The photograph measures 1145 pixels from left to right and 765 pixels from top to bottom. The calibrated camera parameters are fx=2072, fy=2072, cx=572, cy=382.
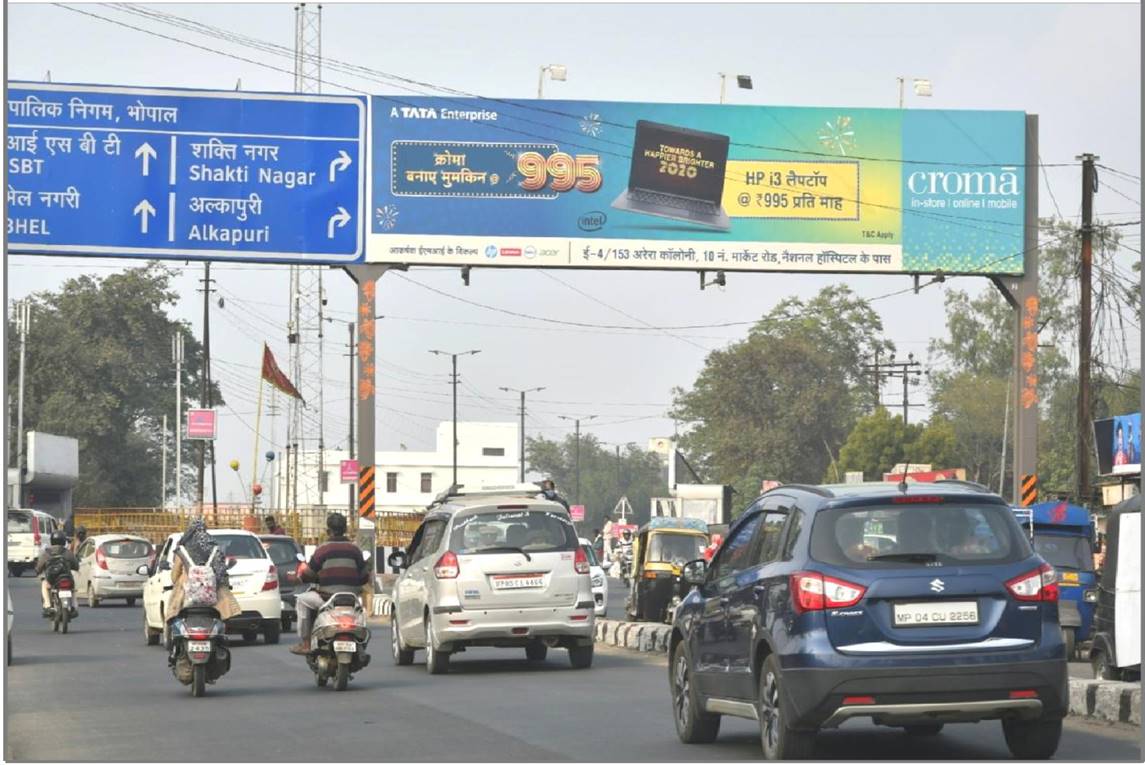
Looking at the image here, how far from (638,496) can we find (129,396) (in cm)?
9431

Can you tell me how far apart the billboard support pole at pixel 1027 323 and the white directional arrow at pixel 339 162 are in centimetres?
1257

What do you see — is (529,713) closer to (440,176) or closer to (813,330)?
(440,176)

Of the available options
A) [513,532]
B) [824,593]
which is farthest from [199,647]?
[824,593]

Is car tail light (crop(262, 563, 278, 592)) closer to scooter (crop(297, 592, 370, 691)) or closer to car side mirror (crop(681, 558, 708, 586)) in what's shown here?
scooter (crop(297, 592, 370, 691))

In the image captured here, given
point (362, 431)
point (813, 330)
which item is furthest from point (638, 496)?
point (362, 431)

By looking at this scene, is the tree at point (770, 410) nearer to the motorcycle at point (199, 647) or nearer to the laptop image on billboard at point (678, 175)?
the laptop image on billboard at point (678, 175)

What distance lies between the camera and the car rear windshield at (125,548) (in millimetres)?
40656

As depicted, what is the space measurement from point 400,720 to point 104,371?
92.0 metres

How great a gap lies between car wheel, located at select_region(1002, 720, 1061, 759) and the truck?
12663 mm

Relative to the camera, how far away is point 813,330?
4619 inches

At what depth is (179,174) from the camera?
1462 inches

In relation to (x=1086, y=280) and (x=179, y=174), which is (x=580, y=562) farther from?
(x=1086, y=280)

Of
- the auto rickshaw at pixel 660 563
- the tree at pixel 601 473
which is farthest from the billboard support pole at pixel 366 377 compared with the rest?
the tree at pixel 601 473

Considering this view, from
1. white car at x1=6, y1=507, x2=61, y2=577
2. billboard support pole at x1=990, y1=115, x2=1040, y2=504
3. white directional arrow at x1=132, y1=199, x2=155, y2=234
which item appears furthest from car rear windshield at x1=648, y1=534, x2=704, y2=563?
white car at x1=6, y1=507, x2=61, y2=577
